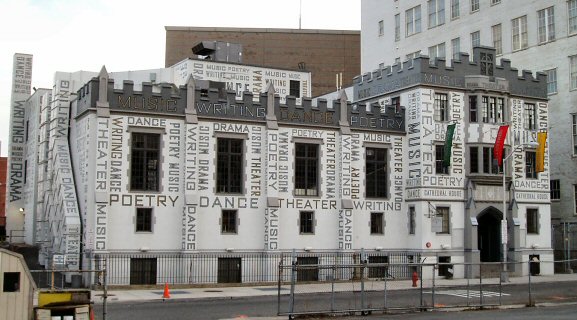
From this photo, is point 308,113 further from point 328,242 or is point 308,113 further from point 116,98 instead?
point 116,98

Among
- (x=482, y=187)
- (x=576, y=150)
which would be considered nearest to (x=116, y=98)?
(x=482, y=187)

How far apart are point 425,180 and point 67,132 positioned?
67.5 ft

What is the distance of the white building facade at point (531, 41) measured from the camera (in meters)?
50.2

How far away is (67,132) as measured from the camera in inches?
1554

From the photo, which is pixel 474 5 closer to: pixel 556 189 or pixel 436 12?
pixel 436 12

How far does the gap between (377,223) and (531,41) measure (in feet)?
70.0

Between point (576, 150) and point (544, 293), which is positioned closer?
point (544, 293)

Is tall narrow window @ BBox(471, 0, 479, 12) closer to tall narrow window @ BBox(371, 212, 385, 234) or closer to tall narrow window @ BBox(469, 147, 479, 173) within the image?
tall narrow window @ BBox(469, 147, 479, 173)

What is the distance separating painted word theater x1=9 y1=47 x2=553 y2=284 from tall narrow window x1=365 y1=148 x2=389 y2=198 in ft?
0.28

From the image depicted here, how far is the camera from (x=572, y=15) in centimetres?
5038

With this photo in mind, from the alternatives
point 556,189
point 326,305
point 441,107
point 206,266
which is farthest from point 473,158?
point 326,305

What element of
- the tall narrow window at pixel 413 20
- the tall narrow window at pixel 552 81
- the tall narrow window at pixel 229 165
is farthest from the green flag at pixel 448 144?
the tall narrow window at pixel 413 20

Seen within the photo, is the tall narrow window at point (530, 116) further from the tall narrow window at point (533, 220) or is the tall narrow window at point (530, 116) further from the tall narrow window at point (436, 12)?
the tall narrow window at point (436, 12)

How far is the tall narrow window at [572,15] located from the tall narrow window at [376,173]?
59.9ft
